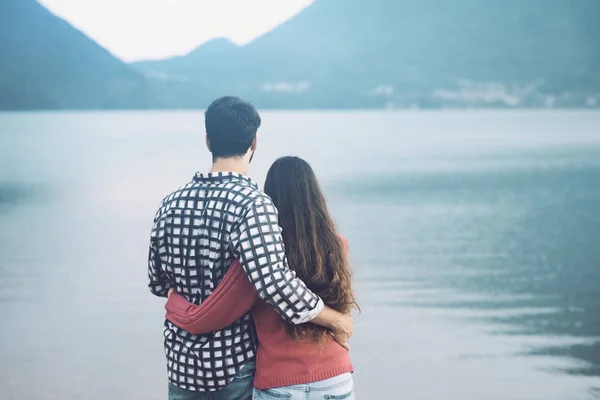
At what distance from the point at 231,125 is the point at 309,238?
15.9 inches

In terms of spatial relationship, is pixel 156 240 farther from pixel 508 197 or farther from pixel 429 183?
pixel 429 183

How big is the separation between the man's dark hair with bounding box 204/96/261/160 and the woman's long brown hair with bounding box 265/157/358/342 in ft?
0.46

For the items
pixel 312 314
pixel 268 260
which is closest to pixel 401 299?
pixel 312 314

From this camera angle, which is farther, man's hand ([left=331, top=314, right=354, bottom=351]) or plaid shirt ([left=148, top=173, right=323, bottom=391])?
man's hand ([left=331, top=314, right=354, bottom=351])

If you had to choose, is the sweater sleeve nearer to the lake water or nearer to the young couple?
the young couple

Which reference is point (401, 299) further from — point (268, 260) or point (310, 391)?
point (268, 260)

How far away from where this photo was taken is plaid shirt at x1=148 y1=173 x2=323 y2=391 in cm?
209

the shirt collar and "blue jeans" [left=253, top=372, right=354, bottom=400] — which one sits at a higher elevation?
the shirt collar

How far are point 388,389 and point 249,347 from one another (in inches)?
132

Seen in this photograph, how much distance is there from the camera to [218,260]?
2.21 metres

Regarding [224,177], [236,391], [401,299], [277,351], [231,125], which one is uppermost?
[231,125]

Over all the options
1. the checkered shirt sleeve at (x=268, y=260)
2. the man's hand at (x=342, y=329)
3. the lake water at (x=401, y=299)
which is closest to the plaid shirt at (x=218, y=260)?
the checkered shirt sleeve at (x=268, y=260)

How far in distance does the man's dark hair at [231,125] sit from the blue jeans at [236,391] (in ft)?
2.11

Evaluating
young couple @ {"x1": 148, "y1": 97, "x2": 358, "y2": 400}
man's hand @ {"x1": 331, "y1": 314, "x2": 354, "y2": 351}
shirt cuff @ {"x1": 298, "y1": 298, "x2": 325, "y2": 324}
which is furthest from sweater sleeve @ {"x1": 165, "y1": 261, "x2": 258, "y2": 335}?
man's hand @ {"x1": 331, "y1": 314, "x2": 354, "y2": 351}
